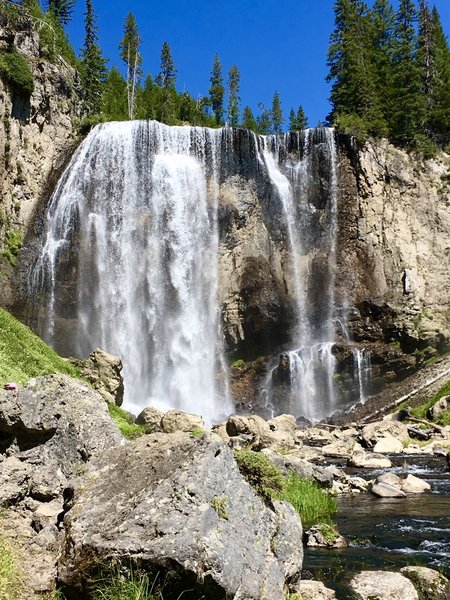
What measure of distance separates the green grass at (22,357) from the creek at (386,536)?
8973 mm

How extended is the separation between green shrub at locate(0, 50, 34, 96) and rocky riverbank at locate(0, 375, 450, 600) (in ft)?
127

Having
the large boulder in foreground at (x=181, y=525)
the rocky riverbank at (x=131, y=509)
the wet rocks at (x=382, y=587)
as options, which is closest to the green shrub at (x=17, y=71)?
the rocky riverbank at (x=131, y=509)

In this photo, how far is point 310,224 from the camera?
4381 cm

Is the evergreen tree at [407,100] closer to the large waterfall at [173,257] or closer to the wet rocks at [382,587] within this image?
the large waterfall at [173,257]

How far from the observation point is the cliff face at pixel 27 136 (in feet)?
126

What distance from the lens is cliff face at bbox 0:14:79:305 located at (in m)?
38.3

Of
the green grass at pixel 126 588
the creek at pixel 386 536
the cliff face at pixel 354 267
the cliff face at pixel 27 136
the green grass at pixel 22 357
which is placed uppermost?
the cliff face at pixel 27 136

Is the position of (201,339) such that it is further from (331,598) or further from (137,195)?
(331,598)

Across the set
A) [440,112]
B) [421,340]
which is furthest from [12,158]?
[440,112]

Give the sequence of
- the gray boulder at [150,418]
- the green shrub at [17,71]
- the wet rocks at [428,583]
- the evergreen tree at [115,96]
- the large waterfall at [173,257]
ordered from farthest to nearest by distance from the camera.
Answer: the evergreen tree at [115,96] → the green shrub at [17,71] → the large waterfall at [173,257] → the gray boulder at [150,418] → the wet rocks at [428,583]

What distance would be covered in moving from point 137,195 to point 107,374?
66.7ft

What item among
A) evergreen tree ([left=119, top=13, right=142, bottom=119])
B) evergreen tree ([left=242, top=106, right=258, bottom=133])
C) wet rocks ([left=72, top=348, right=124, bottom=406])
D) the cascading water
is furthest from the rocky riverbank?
evergreen tree ([left=242, top=106, right=258, bottom=133])

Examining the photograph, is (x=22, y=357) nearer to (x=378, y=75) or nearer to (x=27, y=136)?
(x=27, y=136)

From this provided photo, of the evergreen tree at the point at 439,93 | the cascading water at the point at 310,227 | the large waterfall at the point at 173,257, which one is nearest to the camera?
the large waterfall at the point at 173,257
